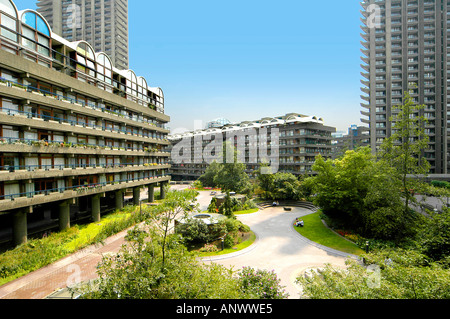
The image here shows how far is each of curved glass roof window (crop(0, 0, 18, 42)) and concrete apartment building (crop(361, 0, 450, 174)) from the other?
85808mm

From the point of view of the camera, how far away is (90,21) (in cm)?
8950

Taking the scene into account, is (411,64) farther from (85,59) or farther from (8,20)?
(8,20)

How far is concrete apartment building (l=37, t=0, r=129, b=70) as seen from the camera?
88375 millimetres

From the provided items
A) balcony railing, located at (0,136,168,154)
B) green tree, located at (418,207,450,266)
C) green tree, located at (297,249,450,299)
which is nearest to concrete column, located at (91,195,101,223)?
balcony railing, located at (0,136,168,154)

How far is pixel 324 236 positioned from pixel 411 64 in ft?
257

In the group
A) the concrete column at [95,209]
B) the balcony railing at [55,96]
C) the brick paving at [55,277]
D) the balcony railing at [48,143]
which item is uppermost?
the balcony railing at [55,96]

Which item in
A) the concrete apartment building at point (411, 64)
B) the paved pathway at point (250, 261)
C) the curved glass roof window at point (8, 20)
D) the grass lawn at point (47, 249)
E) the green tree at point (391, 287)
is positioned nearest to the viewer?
the green tree at point (391, 287)

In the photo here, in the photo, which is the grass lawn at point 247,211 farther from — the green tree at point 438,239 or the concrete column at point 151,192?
the green tree at point 438,239

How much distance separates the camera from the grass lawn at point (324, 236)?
22594 mm

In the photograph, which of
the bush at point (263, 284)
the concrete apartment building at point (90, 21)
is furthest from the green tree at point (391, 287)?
the concrete apartment building at point (90, 21)

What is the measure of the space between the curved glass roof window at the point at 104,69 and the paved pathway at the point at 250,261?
2194 centimetres

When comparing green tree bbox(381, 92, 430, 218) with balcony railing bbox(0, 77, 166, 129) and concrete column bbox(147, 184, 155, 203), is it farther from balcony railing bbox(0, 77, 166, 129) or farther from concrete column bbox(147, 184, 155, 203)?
concrete column bbox(147, 184, 155, 203)
